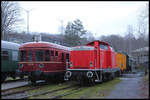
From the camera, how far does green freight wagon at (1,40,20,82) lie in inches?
669

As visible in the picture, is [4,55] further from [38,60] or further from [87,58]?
[87,58]

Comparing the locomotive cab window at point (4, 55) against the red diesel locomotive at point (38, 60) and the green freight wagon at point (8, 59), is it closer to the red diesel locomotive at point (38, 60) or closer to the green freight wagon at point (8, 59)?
the green freight wagon at point (8, 59)

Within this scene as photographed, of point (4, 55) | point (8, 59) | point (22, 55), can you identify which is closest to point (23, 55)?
point (22, 55)

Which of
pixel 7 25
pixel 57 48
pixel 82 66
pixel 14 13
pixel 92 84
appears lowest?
pixel 92 84

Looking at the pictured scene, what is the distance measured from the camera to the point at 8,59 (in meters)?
17.6

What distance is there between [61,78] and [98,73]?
3942 mm

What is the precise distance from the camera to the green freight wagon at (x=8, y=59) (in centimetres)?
1700

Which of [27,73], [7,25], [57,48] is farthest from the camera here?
[7,25]

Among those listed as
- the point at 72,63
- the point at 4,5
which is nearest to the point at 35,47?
the point at 72,63

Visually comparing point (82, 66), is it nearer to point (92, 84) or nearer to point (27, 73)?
point (92, 84)

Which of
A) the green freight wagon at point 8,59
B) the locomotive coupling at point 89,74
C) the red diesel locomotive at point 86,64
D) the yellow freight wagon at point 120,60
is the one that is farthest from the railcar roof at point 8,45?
the yellow freight wagon at point 120,60

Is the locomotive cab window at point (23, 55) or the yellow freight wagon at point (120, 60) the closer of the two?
the locomotive cab window at point (23, 55)

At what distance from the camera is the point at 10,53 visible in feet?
58.7

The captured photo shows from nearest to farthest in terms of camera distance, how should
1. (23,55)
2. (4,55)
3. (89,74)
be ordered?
(89,74), (23,55), (4,55)
